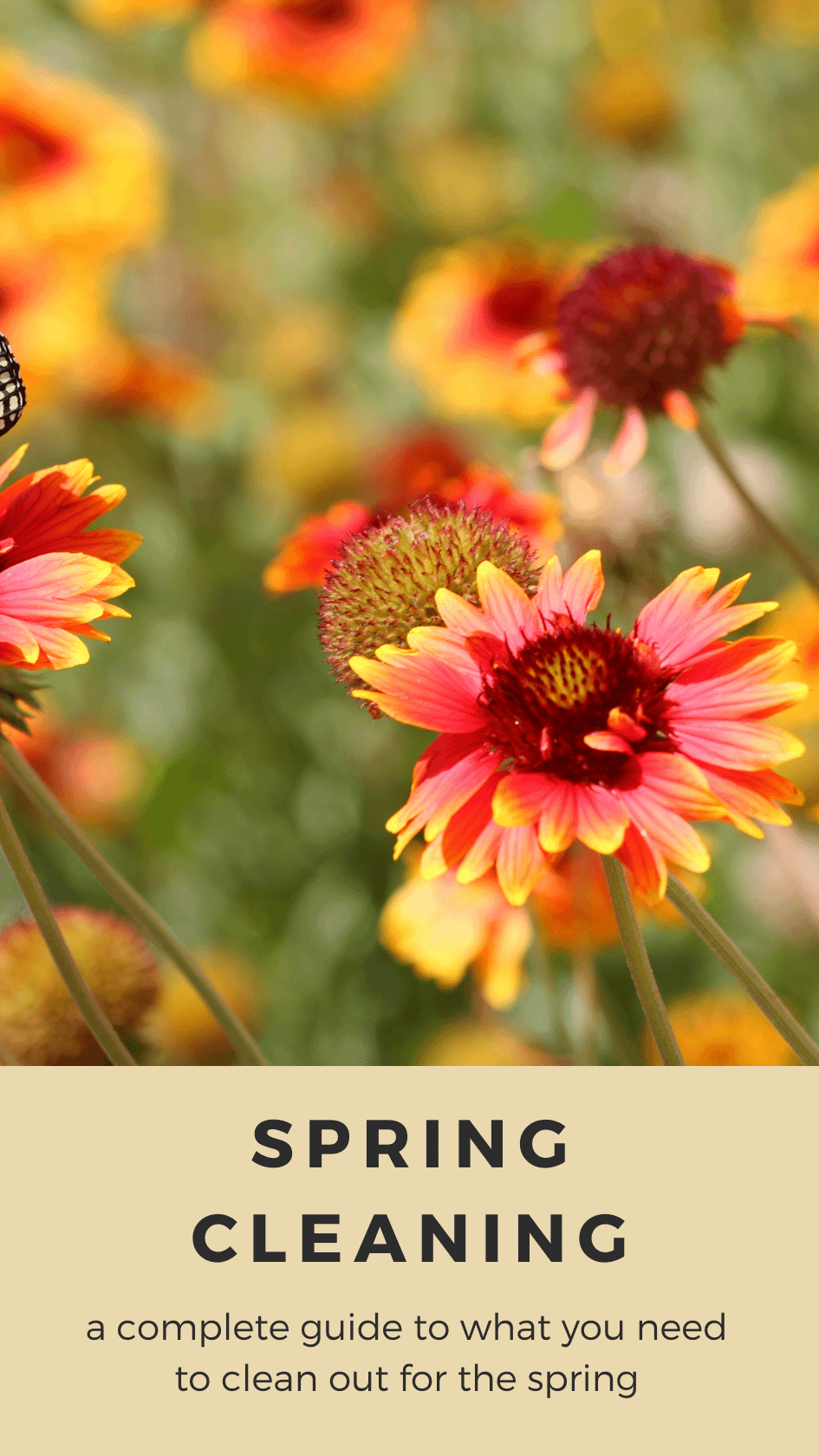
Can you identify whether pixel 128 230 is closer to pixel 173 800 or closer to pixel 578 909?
pixel 173 800

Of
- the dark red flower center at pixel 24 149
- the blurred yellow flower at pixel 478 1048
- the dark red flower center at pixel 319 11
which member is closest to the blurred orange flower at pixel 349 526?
the blurred yellow flower at pixel 478 1048

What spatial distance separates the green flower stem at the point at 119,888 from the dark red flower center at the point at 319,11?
61.2 inches

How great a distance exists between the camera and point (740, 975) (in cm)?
32

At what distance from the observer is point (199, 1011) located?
2.53 ft

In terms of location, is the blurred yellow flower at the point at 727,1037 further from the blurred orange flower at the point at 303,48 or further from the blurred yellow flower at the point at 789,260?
the blurred orange flower at the point at 303,48

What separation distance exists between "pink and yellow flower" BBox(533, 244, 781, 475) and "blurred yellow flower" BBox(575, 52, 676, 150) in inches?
50.4

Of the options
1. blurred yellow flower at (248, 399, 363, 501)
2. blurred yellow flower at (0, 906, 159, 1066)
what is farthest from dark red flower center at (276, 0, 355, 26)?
blurred yellow flower at (0, 906, 159, 1066)

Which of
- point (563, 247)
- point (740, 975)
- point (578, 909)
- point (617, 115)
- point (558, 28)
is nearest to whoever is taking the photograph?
point (740, 975)

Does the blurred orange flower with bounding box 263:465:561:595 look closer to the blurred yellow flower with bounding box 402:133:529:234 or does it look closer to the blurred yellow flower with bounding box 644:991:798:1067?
the blurred yellow flower with bounding box 644:991:798:1067

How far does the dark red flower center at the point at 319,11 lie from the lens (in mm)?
1611

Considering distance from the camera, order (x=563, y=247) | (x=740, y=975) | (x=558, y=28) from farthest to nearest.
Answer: (x=558, y=28) → (x=563, y=247) → (x=740, y=975)

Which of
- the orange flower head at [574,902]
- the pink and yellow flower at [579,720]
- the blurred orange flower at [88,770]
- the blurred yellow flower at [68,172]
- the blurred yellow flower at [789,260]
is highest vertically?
the blurred yellow flower at [68,172]
